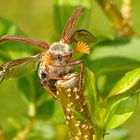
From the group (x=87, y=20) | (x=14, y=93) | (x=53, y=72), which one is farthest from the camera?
(x=14, y=93)

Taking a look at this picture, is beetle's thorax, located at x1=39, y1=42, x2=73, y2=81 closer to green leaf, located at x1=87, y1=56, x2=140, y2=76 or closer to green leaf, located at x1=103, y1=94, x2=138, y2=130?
green leaf, located at x1=103, y1=94, x2=138, y2=130

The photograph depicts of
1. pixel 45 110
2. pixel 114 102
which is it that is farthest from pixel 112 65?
pixel 114 102

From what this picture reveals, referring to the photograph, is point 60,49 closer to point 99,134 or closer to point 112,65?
point 99,134

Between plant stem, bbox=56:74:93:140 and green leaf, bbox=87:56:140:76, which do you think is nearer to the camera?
plant stem, bbox=56:74:93:140

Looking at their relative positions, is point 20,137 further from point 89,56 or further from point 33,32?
point 33,32

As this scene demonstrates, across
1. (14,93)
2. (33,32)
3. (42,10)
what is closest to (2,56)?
(14,93)

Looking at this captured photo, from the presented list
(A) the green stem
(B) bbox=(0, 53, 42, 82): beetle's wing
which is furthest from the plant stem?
(B) bbox=(0, 53, 42, 82): beetle's wing
